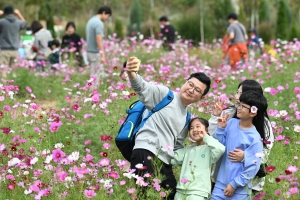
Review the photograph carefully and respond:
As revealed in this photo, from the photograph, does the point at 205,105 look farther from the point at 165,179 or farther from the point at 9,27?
the point at 9,27

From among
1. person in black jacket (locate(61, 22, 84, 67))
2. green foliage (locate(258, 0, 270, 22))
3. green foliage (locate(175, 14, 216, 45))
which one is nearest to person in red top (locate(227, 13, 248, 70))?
person in black jacket (locate(61, 22, 84, 67))

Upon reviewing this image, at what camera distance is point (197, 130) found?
381 centimetres

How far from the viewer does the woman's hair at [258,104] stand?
3.62 m

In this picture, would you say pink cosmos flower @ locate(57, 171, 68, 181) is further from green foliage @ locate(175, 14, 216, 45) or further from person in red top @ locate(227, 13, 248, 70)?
green foliage @ locate(175, 14, 216, 45)

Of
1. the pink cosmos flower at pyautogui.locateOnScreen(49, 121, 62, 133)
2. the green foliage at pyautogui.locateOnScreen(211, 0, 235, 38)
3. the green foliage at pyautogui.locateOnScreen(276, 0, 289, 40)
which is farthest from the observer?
the green foliage at pyautogui.locateOnScreen(211, 0, 235, 38)

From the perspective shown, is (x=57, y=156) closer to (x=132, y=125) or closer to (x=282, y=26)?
(x=132, y=125)

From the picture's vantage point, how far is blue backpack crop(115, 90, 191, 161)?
3826 millimetres

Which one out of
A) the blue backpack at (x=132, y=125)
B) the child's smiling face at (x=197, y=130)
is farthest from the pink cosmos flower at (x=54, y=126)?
the child's smiling face at (x=197, y=130)

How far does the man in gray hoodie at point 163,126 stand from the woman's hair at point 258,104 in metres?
0.33

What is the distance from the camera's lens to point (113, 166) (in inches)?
170

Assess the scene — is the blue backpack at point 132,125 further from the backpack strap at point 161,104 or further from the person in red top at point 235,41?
the person in red top at point 235,41

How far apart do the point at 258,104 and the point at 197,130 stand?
1.44 ft

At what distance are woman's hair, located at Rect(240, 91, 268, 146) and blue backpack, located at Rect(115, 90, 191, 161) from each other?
48cm

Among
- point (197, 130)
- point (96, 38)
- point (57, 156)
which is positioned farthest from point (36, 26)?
point (197, 130)
